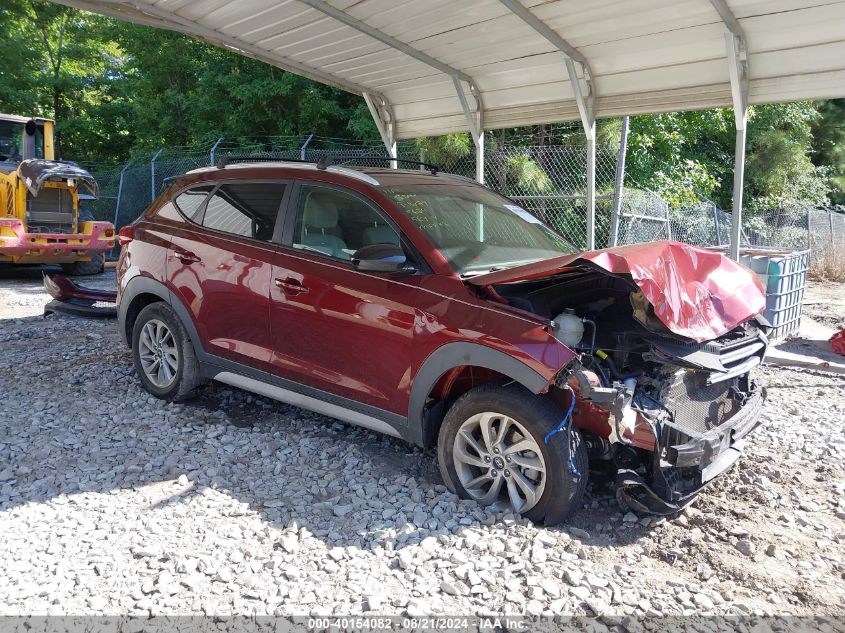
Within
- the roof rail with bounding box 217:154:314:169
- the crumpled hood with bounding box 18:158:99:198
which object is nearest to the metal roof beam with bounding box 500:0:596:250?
the roof rail with bounding box 217:154:314:169

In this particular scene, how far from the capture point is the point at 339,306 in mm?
4207

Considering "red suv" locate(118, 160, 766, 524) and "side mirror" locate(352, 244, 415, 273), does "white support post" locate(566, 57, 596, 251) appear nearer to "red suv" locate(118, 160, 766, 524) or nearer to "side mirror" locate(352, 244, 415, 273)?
"red suv" locate(118, 160, 766, 524)

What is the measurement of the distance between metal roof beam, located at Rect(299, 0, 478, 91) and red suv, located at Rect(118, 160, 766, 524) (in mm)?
2321

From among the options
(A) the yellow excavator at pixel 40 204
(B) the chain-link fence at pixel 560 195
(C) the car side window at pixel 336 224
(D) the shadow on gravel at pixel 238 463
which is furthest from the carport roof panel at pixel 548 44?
(A) the yellow excavator at pixel 40 204

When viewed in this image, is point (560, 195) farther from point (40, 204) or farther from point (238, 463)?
point (40, 204)

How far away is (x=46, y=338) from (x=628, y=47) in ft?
23.5

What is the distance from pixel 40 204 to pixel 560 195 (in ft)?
32.3

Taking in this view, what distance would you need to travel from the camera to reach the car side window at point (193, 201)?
5266 millimetres

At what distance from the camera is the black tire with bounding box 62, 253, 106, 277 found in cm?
1426

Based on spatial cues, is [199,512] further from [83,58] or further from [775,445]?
[83,58]

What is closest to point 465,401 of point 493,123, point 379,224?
point 379,224

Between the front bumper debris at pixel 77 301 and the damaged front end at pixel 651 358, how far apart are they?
6.90 metres

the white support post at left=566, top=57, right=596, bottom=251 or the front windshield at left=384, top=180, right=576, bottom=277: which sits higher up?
the white support post at left=566, top=57, right=596, bottom=251

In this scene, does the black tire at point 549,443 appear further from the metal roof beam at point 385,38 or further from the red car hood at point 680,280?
the metal roof beam at point 385,38
